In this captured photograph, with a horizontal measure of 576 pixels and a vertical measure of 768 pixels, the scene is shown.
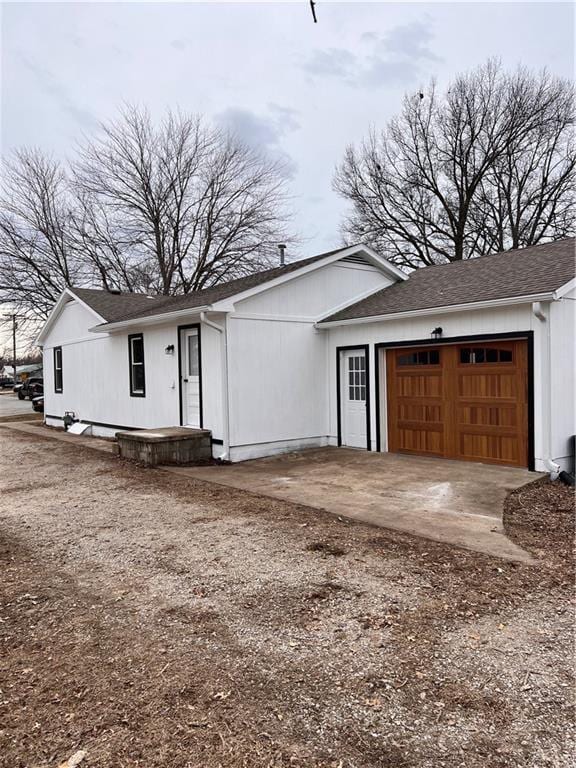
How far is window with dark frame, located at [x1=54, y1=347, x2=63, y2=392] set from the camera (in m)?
16.9

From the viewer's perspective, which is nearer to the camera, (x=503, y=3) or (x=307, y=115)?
(x=503, y=3)

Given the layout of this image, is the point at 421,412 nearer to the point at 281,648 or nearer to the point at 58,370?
the point at 281,648

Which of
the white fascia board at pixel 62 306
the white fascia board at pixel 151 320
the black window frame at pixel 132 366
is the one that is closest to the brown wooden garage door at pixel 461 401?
the white fascia board at pixel 151 320

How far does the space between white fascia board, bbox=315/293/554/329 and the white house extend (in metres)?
0.02

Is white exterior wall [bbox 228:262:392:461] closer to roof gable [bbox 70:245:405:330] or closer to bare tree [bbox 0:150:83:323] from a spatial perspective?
roof gable [bbox 70:245:405:330]

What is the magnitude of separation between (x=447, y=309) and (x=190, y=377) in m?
5.18

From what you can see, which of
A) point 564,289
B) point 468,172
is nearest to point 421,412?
point 564,289

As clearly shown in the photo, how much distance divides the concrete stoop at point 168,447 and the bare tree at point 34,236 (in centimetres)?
1538

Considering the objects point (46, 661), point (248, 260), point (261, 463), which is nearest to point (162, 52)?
point (261, 463)

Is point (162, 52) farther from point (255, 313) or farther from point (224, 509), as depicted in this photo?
point (224, 509)

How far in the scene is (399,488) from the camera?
23.1 feet

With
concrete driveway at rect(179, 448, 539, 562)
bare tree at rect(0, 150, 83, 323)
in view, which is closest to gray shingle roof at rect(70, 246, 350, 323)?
concrete driveway at rect(179, 448, 539, 562)

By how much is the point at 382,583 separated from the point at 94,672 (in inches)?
81.2

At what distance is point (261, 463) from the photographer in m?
9.42
